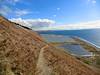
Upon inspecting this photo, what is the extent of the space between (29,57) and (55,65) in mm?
1146

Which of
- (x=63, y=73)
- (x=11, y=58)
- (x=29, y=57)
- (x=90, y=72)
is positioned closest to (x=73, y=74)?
(x=63, y=73)

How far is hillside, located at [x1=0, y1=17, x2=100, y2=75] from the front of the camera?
7.71m

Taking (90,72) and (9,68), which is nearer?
(9,68)

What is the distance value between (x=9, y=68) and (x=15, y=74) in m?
0.31

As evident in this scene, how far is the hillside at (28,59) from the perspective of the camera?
7.71 meters

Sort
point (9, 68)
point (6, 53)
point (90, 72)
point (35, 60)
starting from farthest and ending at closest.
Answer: point (90, 72), point (35, 60), point (6, 53), point (9, 68)

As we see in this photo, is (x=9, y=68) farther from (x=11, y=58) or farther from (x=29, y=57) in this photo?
(x=29, y=57)

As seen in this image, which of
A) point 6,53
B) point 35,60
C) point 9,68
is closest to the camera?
point 9,68

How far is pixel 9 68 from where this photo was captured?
745cm

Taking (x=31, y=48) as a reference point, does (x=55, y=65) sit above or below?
below

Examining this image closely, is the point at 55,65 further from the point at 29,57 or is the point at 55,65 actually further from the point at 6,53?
the point at 6,53

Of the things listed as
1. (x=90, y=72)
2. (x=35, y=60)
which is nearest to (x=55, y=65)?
(x=35, y=60)

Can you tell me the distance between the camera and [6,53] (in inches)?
315

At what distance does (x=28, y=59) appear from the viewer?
27.3 ft
